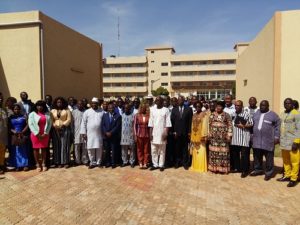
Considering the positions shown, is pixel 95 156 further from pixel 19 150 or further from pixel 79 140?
pixel 19 150

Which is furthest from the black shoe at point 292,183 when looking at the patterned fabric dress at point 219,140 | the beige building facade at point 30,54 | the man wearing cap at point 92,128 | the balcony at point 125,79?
the balcony at point 125,79

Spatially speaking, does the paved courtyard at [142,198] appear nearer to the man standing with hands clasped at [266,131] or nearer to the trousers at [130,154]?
the trousers at [130,154]

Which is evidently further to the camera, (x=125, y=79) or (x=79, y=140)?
(x=125, y=79)

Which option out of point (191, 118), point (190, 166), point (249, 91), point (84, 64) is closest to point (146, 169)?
point (190, 166)

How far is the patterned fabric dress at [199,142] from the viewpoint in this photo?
22.3 feet

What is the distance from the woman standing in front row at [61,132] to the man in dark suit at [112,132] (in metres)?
0.89

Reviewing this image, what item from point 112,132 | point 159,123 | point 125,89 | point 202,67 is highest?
point 202,67

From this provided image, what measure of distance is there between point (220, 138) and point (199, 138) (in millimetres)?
542

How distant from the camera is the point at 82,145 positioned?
7.37 meters

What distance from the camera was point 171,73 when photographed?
57.1 meters

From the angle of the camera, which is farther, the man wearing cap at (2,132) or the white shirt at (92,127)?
the white shirt at (92,127)

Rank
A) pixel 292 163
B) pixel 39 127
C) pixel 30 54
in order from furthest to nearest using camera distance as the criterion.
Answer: pixel 30 54 → pixel 39 127 → pixel 292 163

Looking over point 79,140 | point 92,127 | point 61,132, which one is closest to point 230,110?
point 92,127

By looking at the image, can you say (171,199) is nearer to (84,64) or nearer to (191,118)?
(191,118)
